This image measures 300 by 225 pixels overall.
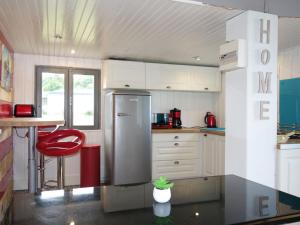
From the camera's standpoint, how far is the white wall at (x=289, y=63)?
3.55m

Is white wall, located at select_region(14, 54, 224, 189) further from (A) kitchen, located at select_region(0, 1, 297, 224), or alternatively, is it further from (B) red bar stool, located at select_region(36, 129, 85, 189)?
(B) red bar stool, located at select_region(36, 129, 85, 189)

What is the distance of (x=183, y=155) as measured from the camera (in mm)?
4312

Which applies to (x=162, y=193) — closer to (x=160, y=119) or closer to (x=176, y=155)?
(x=176, y=155)

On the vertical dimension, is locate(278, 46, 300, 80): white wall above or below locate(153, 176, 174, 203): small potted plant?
above

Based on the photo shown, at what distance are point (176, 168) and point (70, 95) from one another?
2151mm

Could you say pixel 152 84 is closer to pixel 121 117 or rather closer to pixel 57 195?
pixel 121 117

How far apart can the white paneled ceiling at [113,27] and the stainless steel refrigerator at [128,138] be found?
0.76m

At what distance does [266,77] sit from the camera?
90.7 inches

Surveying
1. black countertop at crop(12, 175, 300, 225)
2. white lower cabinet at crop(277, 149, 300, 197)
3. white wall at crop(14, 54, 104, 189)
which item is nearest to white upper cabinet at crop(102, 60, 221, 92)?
white wall at crop(14, 54, 104, 189)

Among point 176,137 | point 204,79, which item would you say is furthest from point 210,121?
point 176,137

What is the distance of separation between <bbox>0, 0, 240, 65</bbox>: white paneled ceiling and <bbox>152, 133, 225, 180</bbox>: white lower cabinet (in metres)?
1.37

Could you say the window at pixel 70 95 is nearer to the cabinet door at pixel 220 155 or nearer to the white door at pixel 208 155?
the white door at pixel 208 155

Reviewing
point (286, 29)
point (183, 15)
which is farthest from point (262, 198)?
point (286, 29)

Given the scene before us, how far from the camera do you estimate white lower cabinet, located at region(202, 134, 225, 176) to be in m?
3.78
